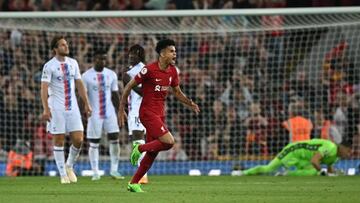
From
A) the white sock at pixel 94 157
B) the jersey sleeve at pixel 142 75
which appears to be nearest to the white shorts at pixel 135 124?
the white sock at pixel 94 157

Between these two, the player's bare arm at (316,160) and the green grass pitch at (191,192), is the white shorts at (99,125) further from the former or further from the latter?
the player's bare arm at (316,160)

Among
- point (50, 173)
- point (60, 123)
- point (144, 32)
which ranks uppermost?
point (144, 32)

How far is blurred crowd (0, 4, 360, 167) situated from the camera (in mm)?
22969

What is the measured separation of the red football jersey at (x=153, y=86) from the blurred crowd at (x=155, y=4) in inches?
490

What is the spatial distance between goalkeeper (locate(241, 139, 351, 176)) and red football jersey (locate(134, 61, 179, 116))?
257 inches

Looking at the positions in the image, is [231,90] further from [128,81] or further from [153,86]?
[153,86]

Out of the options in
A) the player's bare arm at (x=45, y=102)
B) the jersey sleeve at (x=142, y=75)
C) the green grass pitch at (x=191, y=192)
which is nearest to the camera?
the green grass pitch at (x=191, y=192)

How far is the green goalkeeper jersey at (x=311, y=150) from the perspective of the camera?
19.6m

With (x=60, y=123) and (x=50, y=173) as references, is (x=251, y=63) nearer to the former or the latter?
(x=50, y=173)

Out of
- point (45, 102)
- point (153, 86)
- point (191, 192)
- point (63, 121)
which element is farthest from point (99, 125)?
point (191, 192)

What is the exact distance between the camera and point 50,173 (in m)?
22.0

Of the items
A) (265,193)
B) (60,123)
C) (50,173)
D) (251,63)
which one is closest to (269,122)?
(251,63)

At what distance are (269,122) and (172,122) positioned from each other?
2.16m

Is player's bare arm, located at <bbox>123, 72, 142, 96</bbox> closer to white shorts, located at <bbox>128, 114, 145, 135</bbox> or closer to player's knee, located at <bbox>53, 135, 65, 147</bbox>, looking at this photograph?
white shorts, located at <bbox>128, 114, 145, 135</bbox>
